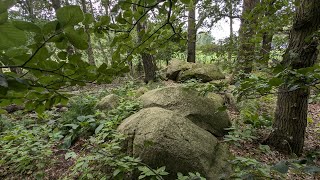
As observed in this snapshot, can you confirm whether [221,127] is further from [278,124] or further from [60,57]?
[60,57]

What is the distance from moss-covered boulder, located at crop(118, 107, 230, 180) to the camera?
271 cm

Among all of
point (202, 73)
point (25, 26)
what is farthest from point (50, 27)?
point (202, 73)

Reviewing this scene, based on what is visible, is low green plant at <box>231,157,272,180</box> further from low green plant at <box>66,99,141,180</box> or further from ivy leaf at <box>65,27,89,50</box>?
low green plant at <box>66,99,141,180</box>

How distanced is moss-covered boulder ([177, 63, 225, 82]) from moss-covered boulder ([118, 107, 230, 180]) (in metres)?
4.67

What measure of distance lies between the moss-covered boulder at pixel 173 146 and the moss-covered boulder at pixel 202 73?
15.3 ft

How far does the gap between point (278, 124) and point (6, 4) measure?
414 centimetres

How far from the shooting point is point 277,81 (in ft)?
2.70

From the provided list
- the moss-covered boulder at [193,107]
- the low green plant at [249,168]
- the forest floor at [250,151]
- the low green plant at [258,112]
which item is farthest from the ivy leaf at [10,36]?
the low green plant at [258,112]

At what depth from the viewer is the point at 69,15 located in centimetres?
45

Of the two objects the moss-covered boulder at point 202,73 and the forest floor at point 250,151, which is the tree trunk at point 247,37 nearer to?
the forest floor at point 250,151

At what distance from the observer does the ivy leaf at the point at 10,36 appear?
45 cm

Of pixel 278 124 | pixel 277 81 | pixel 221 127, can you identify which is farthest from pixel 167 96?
pixel 277 81

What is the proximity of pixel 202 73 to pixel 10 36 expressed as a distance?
764 centimetres

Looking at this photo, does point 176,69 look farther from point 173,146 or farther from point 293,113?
point 173,146
